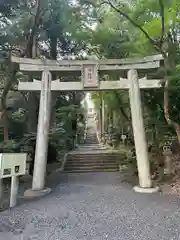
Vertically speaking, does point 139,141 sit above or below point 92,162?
above

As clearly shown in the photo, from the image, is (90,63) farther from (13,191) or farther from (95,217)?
(95,217)

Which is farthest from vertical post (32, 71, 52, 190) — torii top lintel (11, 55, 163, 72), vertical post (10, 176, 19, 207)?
vertical post (10, 176, 19, 207)

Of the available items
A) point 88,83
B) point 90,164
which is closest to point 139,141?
point 88,83

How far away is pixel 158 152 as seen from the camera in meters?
9.55

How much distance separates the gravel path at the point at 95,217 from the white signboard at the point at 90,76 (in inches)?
128

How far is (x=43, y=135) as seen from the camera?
734 centimetres

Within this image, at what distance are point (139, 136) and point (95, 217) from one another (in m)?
3.16

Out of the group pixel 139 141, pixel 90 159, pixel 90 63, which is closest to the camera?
pixel 139 141

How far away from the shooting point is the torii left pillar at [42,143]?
7051mm

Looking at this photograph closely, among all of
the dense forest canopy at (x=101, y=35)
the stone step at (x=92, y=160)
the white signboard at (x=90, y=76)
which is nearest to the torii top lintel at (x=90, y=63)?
the white signboard at (x=90, y=76)

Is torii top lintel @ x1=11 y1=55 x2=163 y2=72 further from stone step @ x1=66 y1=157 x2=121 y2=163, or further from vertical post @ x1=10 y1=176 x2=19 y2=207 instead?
stone step @ x1=66 y1=157 x2=121 y2=163

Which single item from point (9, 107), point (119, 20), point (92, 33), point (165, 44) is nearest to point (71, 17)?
point (92, 33)

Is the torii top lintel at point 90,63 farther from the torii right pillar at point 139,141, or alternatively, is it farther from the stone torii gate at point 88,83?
the torii right pillar at point 139,141

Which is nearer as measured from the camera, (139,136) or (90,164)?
(139,136)
